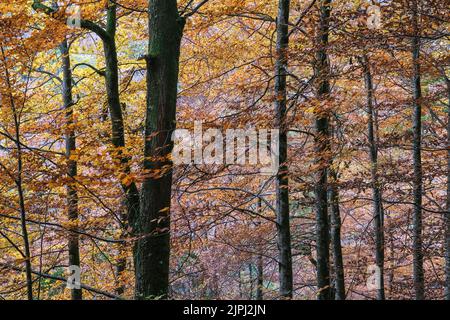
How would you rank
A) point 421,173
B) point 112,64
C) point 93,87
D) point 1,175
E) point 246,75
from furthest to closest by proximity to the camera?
1. point 93,87
2. point 246,75
3. point 112,64
4. point 421,173
5. point 1,175

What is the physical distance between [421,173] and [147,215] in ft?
14.7

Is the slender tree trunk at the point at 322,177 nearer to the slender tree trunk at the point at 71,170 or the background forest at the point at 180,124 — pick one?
the background forest at the point at 180,124

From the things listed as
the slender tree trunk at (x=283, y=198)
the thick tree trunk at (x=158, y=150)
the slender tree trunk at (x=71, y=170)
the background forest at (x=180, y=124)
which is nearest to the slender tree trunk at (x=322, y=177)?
the background forest at (x=180, y=124)

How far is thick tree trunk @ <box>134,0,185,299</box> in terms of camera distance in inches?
189

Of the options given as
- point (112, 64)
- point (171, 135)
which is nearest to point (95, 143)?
point (112, 64)

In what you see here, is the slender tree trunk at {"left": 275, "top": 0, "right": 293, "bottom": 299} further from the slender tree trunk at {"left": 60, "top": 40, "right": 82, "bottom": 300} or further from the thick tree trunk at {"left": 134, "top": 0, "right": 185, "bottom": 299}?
the slender tree trunk at {"left": 60, "top": 40, "right": 82, "bottom": 300}

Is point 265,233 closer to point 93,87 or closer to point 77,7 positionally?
point 93,87

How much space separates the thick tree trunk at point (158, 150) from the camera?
15.8ft

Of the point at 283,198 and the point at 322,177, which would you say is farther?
the point at 322,177

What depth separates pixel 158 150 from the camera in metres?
4.86

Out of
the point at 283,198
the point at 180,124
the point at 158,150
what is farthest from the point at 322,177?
the point at 158,150

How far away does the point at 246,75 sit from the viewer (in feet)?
30.2

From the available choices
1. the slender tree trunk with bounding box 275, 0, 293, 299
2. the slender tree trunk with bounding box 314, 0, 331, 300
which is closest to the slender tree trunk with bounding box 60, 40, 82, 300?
the slender tree trunk with bounding box 275, 0, 293, 299

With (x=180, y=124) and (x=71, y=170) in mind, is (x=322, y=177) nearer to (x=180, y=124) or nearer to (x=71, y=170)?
(x=180, y=124)
